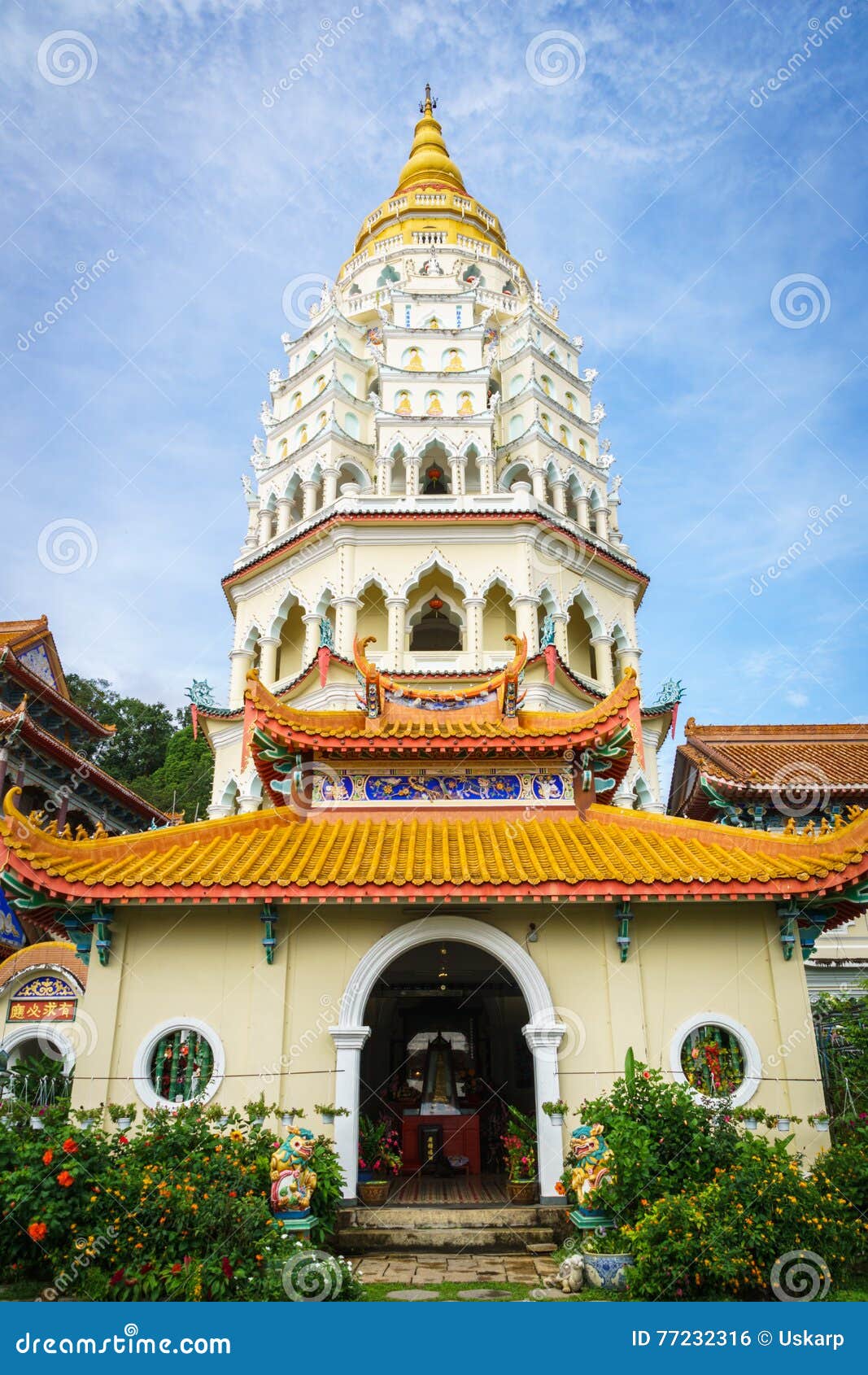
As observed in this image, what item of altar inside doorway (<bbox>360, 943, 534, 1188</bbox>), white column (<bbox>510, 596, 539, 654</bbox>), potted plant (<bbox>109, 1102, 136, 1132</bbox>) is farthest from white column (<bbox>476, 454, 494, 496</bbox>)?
potted plant (<bbox>109, 1102, 136, 1132</bbox>)

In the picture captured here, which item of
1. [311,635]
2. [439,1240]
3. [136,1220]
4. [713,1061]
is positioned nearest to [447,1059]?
[439,1240]

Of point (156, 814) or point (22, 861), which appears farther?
point (156, 814)

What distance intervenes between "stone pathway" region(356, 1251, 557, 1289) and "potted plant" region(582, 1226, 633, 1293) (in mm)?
573

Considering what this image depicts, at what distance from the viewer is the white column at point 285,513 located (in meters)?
27.4

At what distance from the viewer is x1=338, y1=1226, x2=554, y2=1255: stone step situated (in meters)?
9.74

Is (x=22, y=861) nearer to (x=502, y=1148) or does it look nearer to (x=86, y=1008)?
(x=86, y=1008)

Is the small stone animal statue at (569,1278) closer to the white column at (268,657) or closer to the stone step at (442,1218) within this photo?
the stone step at (442,1218)

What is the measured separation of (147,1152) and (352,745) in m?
5.74

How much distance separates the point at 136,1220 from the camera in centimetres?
807

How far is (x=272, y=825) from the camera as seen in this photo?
514 inches

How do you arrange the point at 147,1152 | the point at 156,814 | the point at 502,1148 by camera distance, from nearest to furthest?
the point at 147,1152, the point at 502,1148, the point at 156,814

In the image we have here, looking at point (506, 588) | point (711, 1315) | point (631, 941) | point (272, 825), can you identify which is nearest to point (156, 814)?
point (506, 588)

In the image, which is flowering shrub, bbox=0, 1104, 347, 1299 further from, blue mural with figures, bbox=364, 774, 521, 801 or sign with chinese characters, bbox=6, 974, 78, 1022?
sign with chinese characters, bbox=6, 974, 78, 1022

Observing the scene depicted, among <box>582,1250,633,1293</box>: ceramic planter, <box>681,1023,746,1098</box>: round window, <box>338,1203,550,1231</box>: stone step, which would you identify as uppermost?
<box>681,1023,746,1098</box>: round window
